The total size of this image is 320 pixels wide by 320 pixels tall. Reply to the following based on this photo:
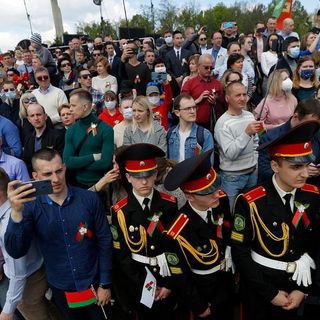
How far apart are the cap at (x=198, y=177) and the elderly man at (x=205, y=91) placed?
103 inches

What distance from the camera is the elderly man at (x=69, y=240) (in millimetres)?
2801

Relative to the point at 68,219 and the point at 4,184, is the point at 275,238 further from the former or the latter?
the point at 4,184

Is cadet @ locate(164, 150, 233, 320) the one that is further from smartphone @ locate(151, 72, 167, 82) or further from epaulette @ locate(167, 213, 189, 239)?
smartphone @ locate(151, 72, 167, 82)

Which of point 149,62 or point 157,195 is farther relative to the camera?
point 149,62

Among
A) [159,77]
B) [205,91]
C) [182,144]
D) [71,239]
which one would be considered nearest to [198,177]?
[71,239]

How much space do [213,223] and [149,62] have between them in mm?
5763

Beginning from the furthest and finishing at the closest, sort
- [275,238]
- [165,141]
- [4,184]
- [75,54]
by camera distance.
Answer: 1. [75,54]
2. [165,141]
3. [4,184]
4. [275,238]

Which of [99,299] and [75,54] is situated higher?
[75,54]

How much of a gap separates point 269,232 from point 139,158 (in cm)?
116

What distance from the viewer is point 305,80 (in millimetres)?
5199

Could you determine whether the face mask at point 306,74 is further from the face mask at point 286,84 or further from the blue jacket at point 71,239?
the blue jacket at point 71,239

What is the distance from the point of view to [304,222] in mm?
2604

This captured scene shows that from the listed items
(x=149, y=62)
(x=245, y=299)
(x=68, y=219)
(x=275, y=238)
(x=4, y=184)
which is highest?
(x=149, y=62)

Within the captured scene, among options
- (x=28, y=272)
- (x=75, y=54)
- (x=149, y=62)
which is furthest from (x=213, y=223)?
(x=75, y=54)
